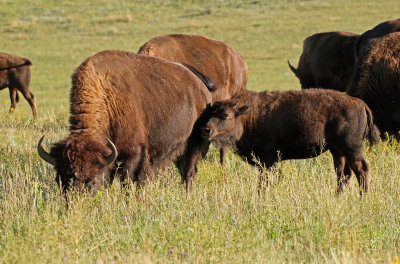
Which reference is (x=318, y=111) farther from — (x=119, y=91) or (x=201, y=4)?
(x=201, y=4)

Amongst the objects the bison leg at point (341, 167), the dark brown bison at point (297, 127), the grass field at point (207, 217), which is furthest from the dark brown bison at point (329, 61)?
the dark brown bison at point (297, 127)

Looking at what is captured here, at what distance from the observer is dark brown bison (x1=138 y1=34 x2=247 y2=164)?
10180 mm

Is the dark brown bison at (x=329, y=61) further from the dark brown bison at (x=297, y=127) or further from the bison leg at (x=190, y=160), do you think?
the bison leg at (x=190, y=160)

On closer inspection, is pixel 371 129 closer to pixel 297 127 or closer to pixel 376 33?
pixel 297 127

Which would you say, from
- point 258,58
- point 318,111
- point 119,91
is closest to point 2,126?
point 119,91

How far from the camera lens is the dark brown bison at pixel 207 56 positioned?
10.2m

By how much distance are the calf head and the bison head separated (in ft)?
5.49

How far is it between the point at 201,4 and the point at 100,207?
1820 inches

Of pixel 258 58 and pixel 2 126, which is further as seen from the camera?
pixel 258 58

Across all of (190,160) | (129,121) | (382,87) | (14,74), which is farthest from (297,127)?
(14,74)

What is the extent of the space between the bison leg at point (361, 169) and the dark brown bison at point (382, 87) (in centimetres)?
198

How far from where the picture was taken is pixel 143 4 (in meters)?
52.1

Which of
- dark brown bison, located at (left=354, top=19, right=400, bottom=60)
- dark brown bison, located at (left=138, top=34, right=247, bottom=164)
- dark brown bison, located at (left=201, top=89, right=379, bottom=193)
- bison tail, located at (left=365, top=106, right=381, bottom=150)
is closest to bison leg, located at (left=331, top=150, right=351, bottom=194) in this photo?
dark brown bison, located at (left=201, top=89, right=379, bottom=193)

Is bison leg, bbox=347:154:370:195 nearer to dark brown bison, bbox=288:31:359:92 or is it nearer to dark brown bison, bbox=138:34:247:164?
dark brown bison, bbox=138:34:247:164
